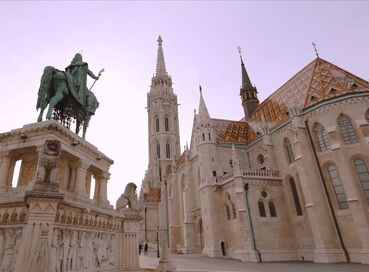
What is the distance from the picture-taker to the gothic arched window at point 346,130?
2008cm

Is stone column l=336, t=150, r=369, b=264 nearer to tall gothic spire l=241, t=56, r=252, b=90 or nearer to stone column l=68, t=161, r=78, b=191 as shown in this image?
stone column l=68, t=161, r=78, b=191

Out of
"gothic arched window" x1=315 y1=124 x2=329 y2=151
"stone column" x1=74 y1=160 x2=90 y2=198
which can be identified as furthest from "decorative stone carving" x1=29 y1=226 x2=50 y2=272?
"gothic arched window" x1=315 y1=124 x2=329 y2=151

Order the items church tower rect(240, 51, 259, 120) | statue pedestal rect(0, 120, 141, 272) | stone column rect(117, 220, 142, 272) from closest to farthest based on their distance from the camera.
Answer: statue pedestal rect(0, 120, 141, 272)
stone column rect(117, 220, 142, 272)
church tower rect(240, 51, 259, 120)

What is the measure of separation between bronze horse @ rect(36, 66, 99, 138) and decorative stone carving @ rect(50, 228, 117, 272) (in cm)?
435

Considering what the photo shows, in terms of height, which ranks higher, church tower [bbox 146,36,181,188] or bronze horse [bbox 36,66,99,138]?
church tower [bbox 146,36,181,188]

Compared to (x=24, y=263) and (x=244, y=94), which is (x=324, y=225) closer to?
(x=24, y=263)

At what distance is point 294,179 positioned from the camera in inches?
908

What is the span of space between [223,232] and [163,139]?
35466mm

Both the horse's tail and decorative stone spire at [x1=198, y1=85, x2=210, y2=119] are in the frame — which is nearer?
the horse's tail

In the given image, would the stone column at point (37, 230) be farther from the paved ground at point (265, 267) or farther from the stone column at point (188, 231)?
the stone column at point (188, 231)

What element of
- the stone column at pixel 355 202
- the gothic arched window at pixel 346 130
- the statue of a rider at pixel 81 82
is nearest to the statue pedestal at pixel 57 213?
the statue of a rider at pixel 81 82

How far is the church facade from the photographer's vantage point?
19.0 meters

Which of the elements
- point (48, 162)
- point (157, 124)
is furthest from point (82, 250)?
point (157, 124)

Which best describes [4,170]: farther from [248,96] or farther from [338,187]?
[248,96]
